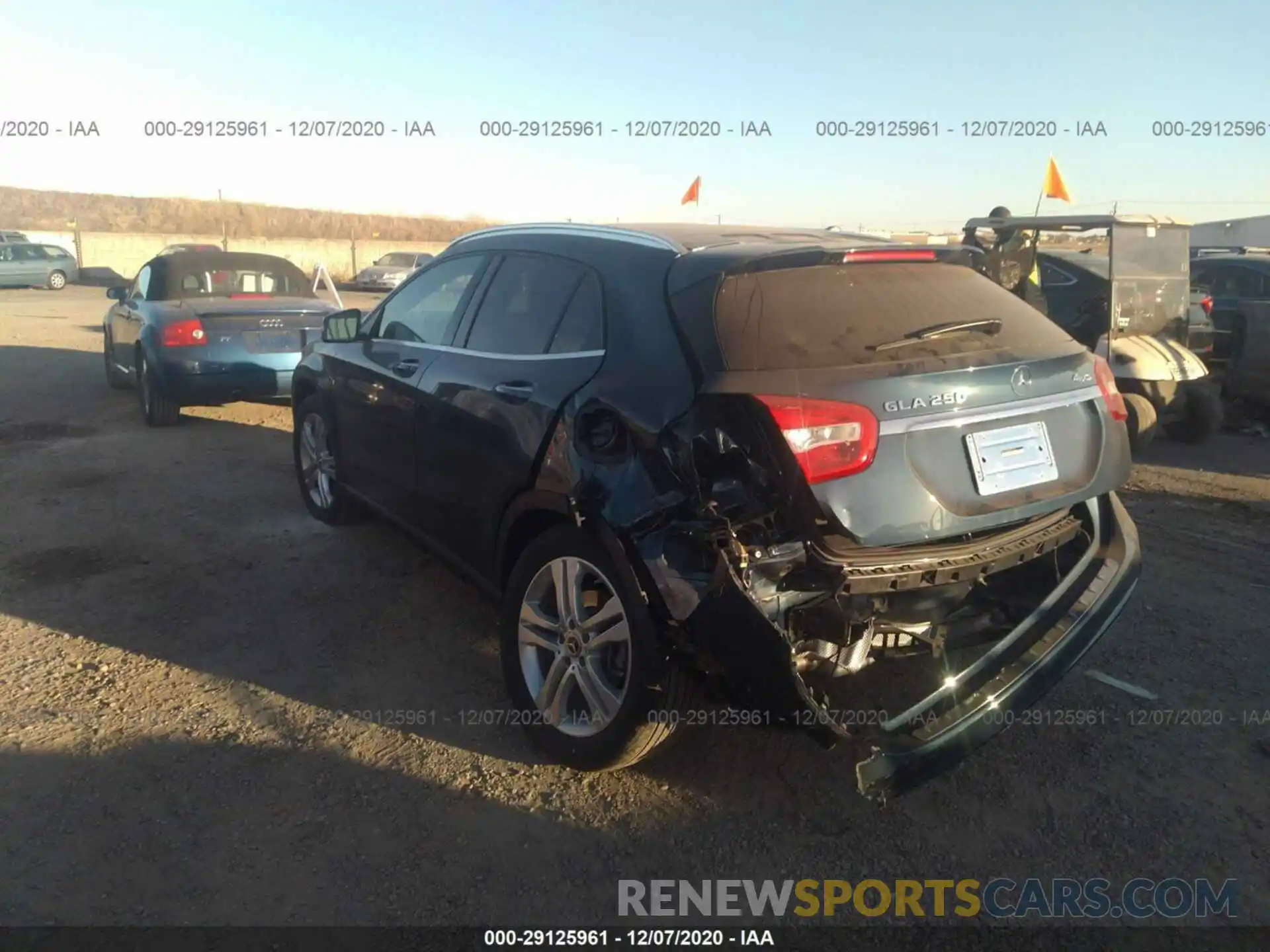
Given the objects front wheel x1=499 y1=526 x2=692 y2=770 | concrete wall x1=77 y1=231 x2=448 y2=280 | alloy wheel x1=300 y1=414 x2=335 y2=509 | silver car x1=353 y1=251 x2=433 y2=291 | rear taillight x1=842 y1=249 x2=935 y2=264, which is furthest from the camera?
concrete wall x1=77 y1=231 x2=448 y2=280

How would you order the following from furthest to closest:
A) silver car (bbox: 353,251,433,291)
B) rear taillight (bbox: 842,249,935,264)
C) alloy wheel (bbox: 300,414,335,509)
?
1. silver car (bbox: 353,251,433,291)
2. alloy wheel (bbox: 300,414,335,509)
3. rear taillight (bbox: 842,249,935,264)

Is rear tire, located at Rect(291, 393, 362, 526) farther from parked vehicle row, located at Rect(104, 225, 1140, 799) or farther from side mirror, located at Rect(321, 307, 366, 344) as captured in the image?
parked vehicle row, located at Rect(104, 225, 1140, 799)

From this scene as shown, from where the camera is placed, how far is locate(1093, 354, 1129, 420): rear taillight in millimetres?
3291

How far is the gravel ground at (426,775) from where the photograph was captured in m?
2.73

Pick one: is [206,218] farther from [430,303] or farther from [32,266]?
[430,303]

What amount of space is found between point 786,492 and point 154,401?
24.8ft

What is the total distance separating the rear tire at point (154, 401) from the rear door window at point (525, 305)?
5.49 metres

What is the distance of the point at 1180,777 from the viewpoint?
10.5 ft

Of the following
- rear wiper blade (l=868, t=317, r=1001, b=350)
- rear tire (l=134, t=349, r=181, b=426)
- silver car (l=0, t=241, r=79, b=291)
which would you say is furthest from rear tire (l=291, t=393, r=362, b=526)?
silver car (l=0, t=241, r=79, b=291)

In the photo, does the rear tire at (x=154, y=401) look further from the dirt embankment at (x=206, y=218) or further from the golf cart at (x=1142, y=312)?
the dirt embankment at (x=206, y=218)

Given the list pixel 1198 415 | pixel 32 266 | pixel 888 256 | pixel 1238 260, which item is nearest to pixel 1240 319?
pixel 1198 415

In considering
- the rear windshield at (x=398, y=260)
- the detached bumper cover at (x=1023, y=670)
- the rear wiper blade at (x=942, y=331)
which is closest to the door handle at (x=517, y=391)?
the rear wiper blade at (x=942, y=331)

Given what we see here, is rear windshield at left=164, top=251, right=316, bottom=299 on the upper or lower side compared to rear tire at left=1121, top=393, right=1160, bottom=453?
upper

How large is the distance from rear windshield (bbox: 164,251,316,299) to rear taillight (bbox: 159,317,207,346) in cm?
79
